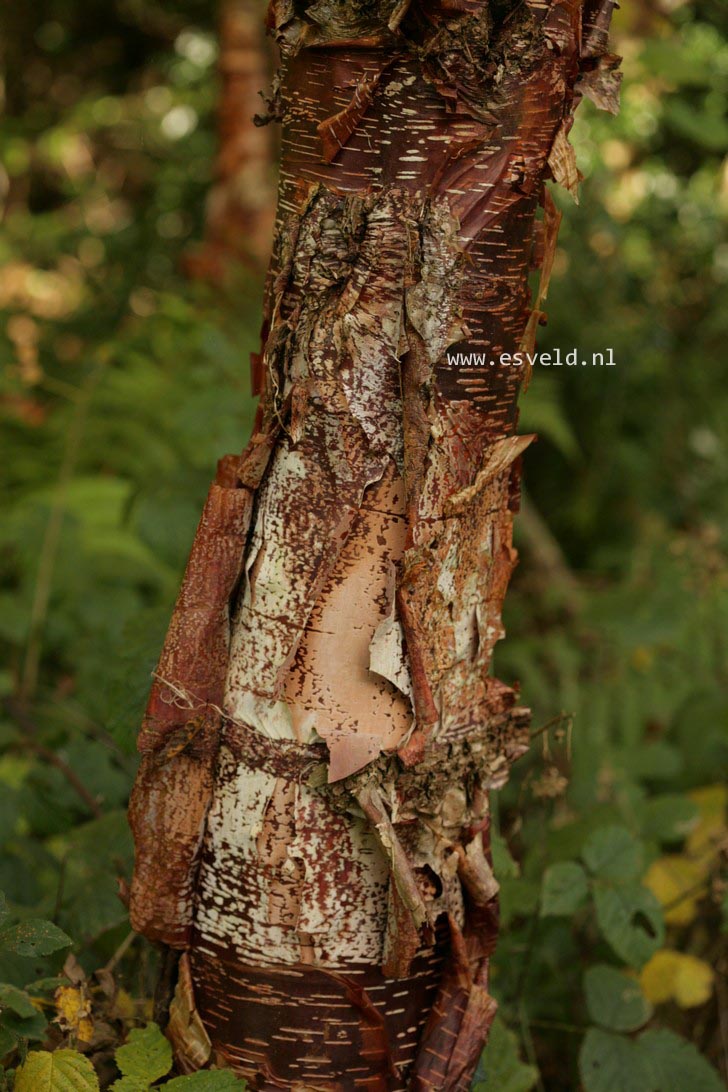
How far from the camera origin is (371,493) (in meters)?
1.05

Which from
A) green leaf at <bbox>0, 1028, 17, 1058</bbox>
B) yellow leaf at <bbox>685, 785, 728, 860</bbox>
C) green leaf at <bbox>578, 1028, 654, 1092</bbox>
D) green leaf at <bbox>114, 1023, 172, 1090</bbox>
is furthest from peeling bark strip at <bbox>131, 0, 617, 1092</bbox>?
yellow leaf at <bbox>685, 785, 728, 860</bbox>

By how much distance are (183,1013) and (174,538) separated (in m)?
1.14

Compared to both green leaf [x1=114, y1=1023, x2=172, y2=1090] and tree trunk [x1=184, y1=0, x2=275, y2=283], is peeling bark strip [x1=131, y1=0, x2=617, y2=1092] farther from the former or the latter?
tree trunk [x1=184, y1=0, x2=275, y2=283]

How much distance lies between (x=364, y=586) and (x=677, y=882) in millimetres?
1264

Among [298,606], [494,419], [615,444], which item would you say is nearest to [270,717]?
[298,606]

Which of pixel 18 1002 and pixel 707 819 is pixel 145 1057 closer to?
pixel 18 1002

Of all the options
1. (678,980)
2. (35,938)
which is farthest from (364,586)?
(678,980)

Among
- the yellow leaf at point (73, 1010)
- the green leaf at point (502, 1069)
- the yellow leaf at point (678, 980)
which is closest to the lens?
the yellow leaf at point (73, 1010)

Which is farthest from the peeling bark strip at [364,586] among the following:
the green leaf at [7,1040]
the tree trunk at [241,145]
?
the tree trunk at [241,145]

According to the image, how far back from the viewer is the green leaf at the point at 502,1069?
125 centimetres

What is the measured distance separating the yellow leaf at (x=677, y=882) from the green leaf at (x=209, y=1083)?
1.05 m

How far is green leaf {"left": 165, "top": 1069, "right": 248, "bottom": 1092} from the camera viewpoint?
102cm

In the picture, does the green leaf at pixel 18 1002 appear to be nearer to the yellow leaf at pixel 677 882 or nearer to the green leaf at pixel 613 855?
the green leaf at pixel 613 855

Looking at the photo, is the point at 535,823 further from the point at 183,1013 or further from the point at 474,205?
the point at 474,205
